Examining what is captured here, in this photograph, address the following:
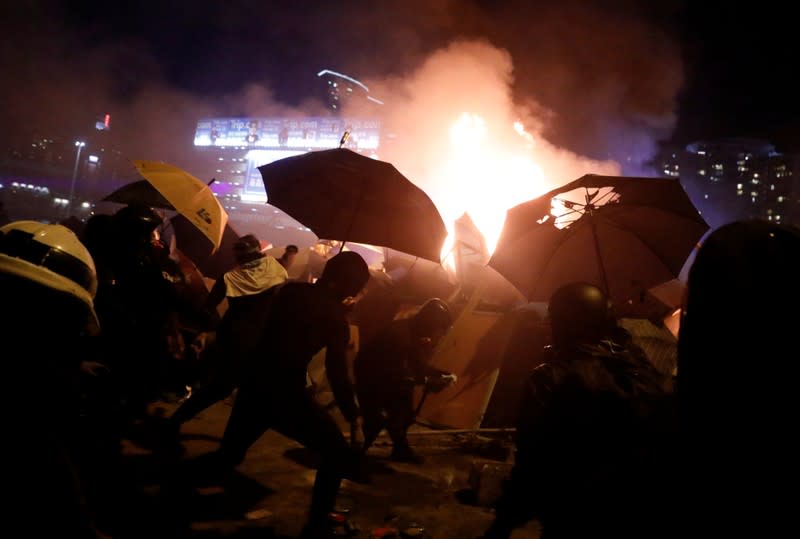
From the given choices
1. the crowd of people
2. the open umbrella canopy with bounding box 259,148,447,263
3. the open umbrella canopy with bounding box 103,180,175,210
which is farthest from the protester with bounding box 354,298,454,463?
the open umbrella canopy with bounding box 103,180,175,210

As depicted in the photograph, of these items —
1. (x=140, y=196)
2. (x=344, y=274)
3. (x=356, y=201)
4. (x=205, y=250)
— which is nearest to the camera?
(x=344, y=274)

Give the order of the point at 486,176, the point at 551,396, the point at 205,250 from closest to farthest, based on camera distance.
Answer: the point at 551,396
the point at 205,250
the point at 486,176

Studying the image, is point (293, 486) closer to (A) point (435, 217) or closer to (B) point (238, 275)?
(B) point (238, 275)

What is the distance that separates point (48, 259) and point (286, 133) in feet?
144

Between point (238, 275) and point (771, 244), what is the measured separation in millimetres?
4557

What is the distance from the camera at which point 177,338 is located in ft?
16.4

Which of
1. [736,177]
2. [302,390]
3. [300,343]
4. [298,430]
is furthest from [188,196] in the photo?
[736,177]

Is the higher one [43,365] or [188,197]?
[188,197]

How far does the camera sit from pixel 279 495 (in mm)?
3861

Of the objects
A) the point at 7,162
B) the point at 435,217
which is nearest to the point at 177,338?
the point at 435,217

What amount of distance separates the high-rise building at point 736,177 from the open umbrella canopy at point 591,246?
59.6 m

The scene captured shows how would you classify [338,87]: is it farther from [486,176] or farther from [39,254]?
[39,254]

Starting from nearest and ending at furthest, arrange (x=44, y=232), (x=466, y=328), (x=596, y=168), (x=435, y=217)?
1. (x=44, y=232)
2. (x=435, y=217)
3. (x=466, y=328)
4. (x=596, y=168)

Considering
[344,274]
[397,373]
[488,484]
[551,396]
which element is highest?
[344,274]
